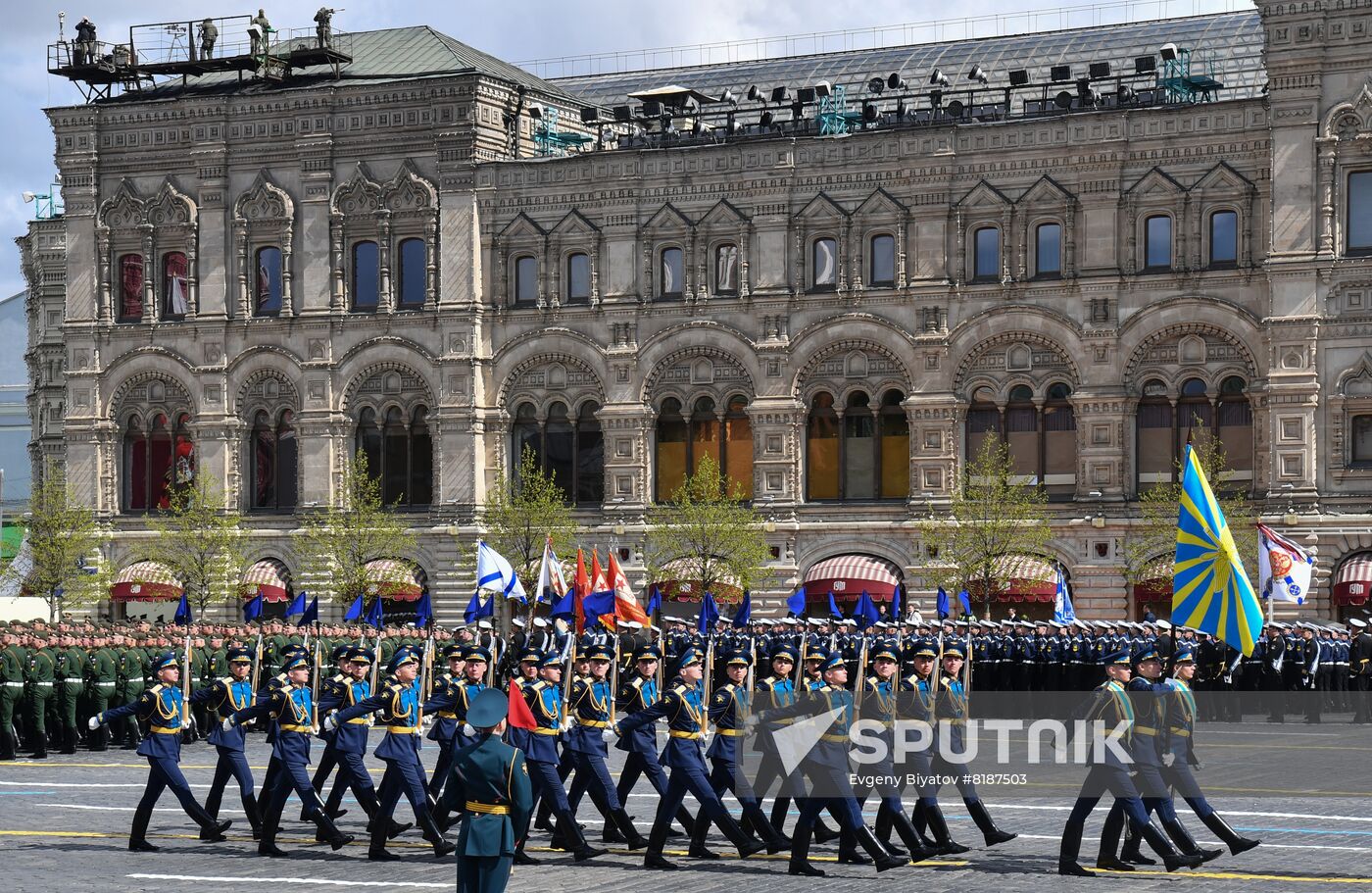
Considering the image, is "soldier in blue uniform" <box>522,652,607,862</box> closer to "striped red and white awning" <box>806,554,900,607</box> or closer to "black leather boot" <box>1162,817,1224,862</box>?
"black leather boot" <box>1162,817,1224,862</box>

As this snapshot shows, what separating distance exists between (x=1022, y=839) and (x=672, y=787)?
377 centimetres

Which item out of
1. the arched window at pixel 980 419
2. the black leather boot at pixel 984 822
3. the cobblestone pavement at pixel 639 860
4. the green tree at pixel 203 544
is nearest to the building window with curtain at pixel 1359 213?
the arched window at pixel 980 419

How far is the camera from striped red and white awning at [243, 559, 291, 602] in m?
64.0

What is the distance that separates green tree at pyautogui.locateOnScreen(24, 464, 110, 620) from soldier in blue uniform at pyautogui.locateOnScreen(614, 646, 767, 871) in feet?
146

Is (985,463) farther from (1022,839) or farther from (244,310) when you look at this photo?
(1022,839)

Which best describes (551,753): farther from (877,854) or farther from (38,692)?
(38,692)

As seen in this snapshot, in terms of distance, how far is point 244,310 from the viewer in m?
64.8

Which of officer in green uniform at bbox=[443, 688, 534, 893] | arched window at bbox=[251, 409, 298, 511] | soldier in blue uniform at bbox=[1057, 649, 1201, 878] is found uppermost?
arched window at bbox=[251, 409, 298, 511]

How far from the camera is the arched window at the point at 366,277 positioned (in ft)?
209

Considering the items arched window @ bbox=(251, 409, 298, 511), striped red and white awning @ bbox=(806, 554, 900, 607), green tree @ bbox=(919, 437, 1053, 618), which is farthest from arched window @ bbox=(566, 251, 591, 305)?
green tree @ bbox=(919, 437, 1053, 618)

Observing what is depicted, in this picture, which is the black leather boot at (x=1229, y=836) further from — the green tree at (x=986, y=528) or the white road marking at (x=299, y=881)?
the green tree at (x=986, y=528)

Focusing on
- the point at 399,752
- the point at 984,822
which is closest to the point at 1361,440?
the point at 984,822

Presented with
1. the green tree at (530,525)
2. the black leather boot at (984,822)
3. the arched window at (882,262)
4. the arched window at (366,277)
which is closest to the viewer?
the black leather boot at (984,822)

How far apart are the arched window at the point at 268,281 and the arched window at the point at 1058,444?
22302mm
